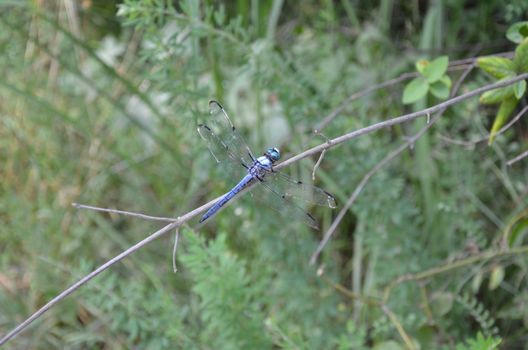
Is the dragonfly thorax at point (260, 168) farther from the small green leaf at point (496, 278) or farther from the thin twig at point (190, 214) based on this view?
the small green leaf at point (496, 278)

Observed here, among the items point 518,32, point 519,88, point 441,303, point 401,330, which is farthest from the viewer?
point 441,303

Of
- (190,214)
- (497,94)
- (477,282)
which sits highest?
(190,214)

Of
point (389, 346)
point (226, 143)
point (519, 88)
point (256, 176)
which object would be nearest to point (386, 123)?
point (519, 88)

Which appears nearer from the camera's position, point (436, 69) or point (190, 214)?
point (190, 214)

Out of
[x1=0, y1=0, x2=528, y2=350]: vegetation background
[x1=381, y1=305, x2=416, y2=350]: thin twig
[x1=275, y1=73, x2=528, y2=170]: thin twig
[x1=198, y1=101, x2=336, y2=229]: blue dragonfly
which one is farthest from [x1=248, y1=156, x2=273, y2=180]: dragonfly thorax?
[x1=381, y1=305, x2=416, y2=350]: thin twig

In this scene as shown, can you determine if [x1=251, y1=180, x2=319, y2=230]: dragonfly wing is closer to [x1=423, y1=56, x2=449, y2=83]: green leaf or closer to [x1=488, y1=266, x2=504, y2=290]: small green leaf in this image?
[x1=423, y1=56, x2=449, y2=83]: green leaf

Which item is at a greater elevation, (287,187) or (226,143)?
(226,143)

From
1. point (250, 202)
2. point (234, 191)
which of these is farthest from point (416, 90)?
point (250, 202)

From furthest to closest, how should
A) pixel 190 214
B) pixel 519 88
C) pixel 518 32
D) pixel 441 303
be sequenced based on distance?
pixel 441 303 → pixel 518 32 → pixel 519 88 → pixel 190 214

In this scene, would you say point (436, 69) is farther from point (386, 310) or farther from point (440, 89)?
point (386, 310)

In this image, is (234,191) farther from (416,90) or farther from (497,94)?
(497,94)
